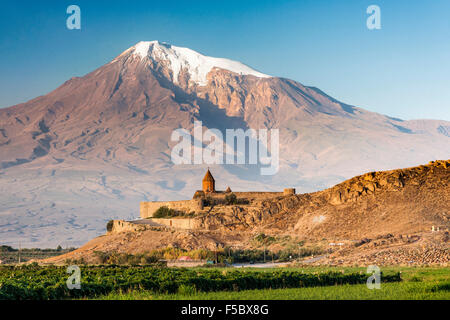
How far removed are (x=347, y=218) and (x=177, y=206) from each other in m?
20.6

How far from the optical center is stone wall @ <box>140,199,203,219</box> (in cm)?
6397

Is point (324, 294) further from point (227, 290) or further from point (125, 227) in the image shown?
point (125, 227)

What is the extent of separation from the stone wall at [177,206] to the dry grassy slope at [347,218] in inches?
171

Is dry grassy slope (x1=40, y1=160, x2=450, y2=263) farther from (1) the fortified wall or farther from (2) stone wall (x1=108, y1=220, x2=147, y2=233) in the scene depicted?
(1) the fortified wall

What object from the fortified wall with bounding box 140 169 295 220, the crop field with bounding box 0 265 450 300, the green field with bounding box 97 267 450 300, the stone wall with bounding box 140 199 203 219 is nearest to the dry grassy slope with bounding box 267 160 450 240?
the fortified wall with bounding box 140 169 295 220

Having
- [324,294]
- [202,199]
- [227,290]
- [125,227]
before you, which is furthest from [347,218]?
[324,294]

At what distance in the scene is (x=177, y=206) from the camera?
66.1 m

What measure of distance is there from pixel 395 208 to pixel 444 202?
3666 mm

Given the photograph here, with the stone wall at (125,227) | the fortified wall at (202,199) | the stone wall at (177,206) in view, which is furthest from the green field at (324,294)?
the fortified wall at (202,199)

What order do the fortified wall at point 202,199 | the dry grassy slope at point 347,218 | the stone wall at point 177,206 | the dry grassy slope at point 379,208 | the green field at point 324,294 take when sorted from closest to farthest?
1. the green field at point 324,294
2. the dry grassy slope at point 347,218
3. the dry grassy slope at point 379,208
4. the stone wall at point 177,206
5. the fortified wall at point 202,199

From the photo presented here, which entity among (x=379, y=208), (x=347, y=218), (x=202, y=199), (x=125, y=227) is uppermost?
(x=202, y=199)

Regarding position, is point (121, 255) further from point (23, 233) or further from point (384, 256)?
point (23, 233)

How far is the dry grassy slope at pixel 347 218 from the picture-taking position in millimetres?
47844

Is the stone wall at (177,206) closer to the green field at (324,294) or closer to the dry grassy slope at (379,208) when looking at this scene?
the dry grassy slope at (379,208)
